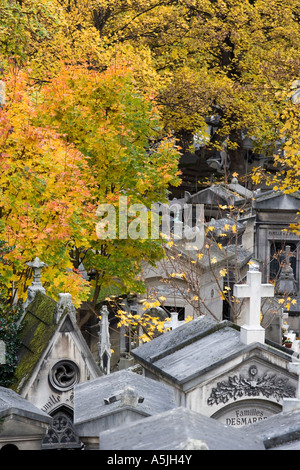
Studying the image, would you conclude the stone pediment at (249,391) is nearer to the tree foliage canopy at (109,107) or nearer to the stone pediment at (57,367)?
the stone pediment at (57,367)

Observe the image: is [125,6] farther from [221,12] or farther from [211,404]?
[211,404]

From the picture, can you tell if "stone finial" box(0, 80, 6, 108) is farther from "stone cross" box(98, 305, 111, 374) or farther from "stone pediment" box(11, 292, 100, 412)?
"stone pediment" box(11, 292, 100, 412)

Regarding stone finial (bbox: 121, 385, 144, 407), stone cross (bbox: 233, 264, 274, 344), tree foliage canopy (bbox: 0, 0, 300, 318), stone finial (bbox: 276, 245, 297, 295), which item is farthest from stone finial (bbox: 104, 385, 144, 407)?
stone finial (bbox: 276, 245, 297, 295)

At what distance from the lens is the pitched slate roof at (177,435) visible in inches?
252

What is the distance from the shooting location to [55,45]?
31.3 meters

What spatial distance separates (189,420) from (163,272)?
1677 cm

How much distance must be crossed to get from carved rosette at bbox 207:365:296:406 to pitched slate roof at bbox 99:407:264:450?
3672mm

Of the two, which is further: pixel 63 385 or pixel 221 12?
pixel 221 12

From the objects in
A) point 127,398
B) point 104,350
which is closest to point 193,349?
point 127,398

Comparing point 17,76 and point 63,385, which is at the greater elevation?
point 17,76

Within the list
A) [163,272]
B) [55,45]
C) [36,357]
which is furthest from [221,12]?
[36,357]

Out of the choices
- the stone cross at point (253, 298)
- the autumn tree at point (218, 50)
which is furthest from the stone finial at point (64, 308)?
the autumn tree at point (218, 50)
